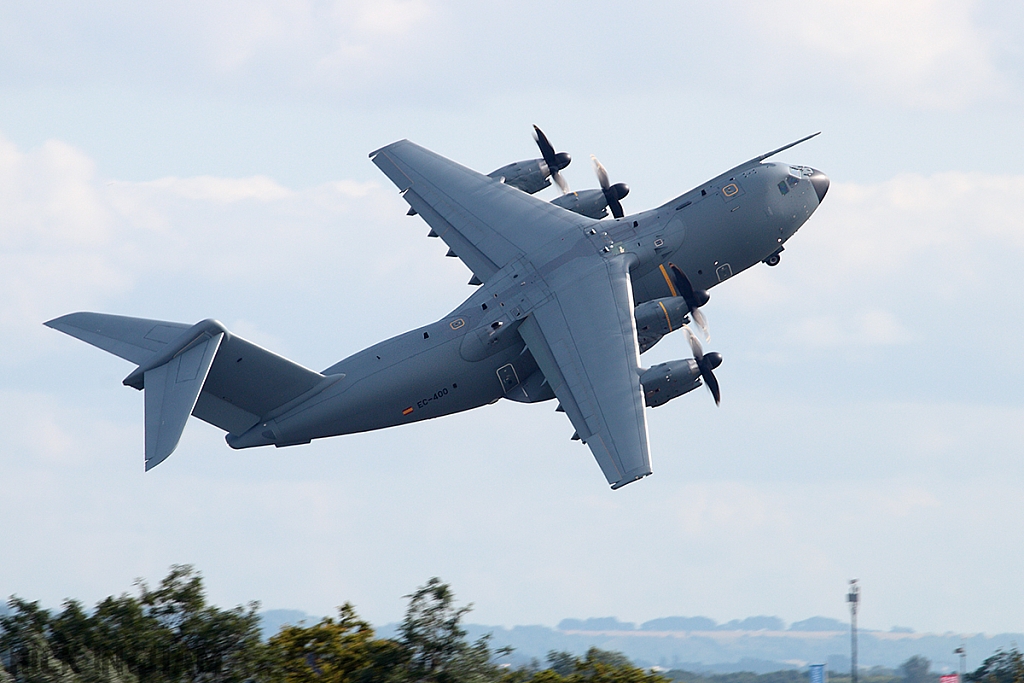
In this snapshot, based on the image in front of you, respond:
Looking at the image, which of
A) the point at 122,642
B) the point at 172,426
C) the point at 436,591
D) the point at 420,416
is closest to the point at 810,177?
the point at 420,416

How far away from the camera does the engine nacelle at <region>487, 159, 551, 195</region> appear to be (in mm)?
54250

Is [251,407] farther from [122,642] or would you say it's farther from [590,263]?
[590,263]

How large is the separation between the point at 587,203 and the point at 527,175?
3821 mm

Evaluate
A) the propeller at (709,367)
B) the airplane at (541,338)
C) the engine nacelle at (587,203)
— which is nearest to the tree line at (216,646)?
the airplane at (541,338)

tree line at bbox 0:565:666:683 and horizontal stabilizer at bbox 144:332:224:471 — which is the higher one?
horizontal stabilizer at bbox 144:332:224:471

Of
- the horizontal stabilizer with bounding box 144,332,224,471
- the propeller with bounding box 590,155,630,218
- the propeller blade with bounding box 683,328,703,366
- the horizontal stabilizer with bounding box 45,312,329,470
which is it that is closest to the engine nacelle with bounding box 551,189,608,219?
the propeller with bounding box 590,155,630,218

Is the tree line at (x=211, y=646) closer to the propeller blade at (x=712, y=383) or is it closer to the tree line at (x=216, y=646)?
the tree line at (x=216, y=646)

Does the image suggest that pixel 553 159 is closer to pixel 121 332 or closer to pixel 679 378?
pixel 679 378

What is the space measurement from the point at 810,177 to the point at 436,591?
25.3 m

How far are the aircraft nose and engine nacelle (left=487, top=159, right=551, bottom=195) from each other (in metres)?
12.0

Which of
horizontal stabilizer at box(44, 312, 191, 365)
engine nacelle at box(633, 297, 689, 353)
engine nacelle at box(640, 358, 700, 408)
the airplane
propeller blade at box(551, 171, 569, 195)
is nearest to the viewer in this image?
horizontal stabilizer at box(44, 312, 191, 365)

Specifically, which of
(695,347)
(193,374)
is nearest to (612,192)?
(695,347)

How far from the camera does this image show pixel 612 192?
171 feet

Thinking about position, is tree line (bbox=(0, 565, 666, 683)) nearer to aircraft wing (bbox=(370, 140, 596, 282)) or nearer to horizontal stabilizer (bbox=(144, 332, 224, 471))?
horizontal stabilizer (bbox=(144, 332, 224, 471))
